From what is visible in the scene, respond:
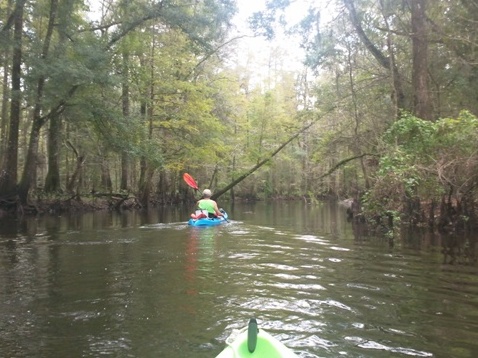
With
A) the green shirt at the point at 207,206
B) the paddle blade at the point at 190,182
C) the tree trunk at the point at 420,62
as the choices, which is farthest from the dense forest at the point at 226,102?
the green shirt at the point at 207,206

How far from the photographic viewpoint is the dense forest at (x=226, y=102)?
10633 mm

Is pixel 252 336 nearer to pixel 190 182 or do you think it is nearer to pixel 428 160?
pixel 428 160

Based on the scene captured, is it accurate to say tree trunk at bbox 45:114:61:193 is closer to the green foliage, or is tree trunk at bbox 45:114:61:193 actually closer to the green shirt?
the green shirt

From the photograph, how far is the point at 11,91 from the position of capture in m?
15.4

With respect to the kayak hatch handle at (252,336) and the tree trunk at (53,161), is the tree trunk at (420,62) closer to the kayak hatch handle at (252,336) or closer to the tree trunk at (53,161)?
the kayak hatch handle at (252,336)

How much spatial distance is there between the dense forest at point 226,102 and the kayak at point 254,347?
803 centimetres

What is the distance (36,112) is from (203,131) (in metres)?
10.7

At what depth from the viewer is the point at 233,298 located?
4777 mm

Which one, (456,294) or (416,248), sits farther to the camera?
(416,248)

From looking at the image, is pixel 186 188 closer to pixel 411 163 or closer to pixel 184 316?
pixel 411 163

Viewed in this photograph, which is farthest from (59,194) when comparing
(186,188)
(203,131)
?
(186,188)

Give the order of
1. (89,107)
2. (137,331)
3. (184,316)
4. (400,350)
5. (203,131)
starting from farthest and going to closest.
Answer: (203,131)
(89,107)
(184,316)
(137,331)
(400,350)

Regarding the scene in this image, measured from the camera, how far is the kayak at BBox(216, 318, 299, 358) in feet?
8.31

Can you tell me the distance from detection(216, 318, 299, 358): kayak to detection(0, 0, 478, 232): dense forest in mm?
8033
